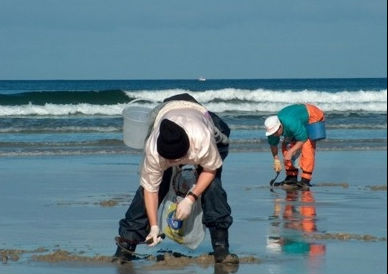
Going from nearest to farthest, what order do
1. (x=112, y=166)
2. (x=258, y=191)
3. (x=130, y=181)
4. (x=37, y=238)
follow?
1. (x=37, y=238)
2. (x=258, y=191)
3. (x=130, y=181)
4. (x=112, y=166)

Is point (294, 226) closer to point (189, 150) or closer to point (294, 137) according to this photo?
point (189, 150)

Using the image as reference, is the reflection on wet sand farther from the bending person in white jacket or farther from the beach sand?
the bending person in white jacket

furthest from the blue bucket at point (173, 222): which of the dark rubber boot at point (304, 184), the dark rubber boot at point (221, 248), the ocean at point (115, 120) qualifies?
the dark rubber boot at point (304, 184)

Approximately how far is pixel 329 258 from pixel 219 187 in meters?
0.98

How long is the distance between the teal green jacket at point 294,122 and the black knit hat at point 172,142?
212 inches

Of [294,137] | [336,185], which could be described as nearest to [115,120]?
[336,185]

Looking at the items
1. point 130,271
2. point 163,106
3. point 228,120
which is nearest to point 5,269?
point 130,271

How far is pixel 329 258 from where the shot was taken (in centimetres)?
758

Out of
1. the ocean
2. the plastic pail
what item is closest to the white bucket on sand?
the plastic pail

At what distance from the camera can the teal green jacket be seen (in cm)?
1211

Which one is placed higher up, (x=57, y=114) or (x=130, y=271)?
(x=57, y=114)

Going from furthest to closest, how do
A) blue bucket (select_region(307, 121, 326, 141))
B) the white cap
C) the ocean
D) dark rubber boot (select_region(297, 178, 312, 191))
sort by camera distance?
the ocean → blue bucket (select_region(307, 121, 326, 141)) → dark rubber boot (select_region(297, 178, 312, 191)) → the white cap

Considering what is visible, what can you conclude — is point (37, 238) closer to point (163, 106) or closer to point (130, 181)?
point (163, 106)

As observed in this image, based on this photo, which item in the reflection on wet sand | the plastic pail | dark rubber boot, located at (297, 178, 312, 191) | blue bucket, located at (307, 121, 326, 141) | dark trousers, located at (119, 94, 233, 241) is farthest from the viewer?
blue bucket, located at (307, 121, 326, 141)
